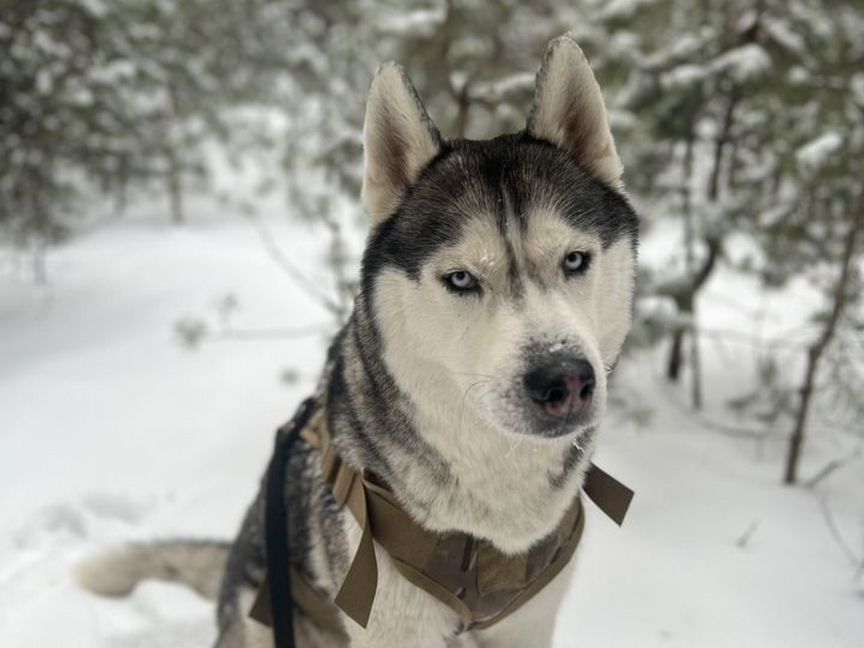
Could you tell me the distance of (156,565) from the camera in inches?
109

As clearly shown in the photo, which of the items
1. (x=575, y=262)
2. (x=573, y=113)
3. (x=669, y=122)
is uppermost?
(x=669, y=122)

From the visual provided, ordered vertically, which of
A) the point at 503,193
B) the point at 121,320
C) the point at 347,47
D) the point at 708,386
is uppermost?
the point at 347,47

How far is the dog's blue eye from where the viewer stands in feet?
5.14

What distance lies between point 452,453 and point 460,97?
8.47ft

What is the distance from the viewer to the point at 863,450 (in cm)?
388

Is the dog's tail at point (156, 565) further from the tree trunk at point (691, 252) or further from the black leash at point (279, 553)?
the tree trunk at point (691, 252)

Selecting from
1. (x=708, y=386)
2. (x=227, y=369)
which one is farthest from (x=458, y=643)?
(x=227, y=369)

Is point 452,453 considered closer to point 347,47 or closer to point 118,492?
point 118,492

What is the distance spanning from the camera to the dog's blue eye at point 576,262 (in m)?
1.57

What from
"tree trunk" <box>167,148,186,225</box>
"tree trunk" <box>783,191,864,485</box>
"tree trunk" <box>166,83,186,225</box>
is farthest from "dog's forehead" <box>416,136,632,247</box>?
"tree trunk" <box>167,148,186,225</box>

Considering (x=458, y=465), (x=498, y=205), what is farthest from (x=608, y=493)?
(x=498, y=205)

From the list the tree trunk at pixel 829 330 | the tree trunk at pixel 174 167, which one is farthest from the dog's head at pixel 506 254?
the tree trunk at pixel 174 167

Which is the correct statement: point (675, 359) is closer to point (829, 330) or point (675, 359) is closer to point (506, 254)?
point (829, 330)

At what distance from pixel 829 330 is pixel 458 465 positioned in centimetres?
257
